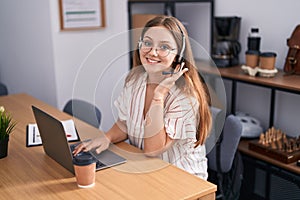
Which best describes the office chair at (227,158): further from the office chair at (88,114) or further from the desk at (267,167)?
the office chair at (88,114)

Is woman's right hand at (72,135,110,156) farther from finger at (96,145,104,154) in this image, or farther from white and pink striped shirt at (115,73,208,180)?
white and pink striped shirt at (115,73,208,180)

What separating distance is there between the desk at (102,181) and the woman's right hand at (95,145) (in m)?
0.05

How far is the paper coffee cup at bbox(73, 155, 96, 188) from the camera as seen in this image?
3.89ft

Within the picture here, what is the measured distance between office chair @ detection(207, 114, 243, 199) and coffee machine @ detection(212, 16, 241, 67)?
84 cm

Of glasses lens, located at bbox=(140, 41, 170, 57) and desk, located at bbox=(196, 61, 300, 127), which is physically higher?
glasses lens, located at bbox=(140, 41, 170, 57)

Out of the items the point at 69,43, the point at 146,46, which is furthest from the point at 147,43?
the point at 69,43

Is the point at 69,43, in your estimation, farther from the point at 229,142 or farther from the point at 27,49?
→ the point at 229,142

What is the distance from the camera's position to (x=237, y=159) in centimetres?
208

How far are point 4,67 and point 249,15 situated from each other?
2288 mm

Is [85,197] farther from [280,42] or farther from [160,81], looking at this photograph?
[280,42]

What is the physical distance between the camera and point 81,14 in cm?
295

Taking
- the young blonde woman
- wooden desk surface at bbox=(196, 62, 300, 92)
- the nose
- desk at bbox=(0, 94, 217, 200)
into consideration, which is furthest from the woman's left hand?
wooden desk surface at bbox=(196, 62, 300, 92)

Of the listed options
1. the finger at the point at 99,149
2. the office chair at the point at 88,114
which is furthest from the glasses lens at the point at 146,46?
the office chair at the point at 88,114

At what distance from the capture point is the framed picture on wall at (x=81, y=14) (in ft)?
9.39
